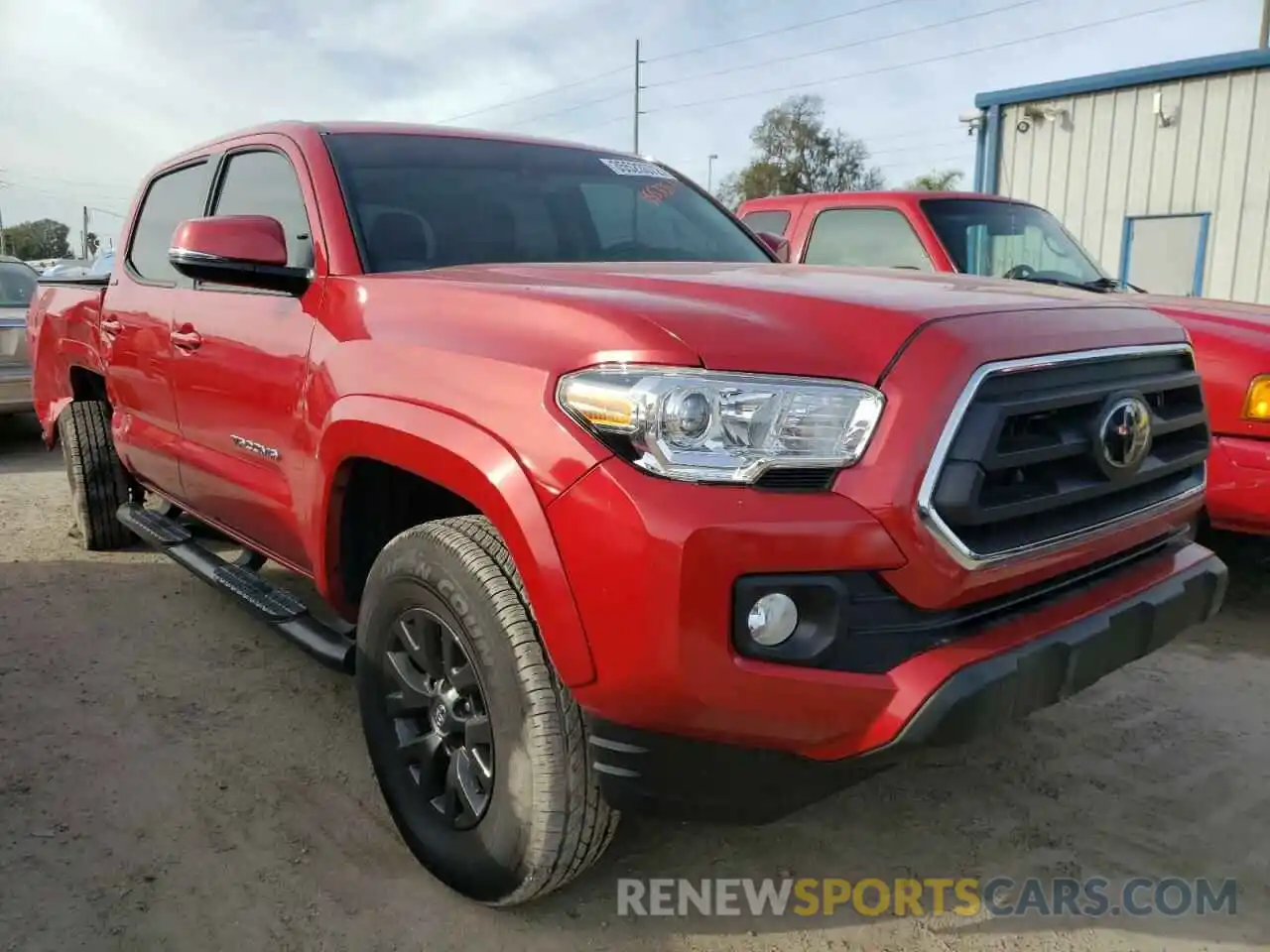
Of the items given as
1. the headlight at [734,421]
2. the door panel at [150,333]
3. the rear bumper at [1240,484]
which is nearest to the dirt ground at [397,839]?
the rear bumper at [1240,484]

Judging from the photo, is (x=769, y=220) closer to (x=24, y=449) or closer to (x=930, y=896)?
(x=930, y=896)

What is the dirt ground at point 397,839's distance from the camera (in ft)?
7.38

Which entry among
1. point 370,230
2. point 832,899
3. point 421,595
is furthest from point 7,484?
point 832,899

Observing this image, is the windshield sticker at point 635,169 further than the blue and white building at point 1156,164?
No

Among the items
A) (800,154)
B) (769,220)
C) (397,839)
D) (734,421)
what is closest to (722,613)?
(734,421)

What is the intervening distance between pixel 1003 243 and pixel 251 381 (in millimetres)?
4179

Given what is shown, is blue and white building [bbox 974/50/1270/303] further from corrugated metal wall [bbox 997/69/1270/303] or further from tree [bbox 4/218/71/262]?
tree [bbox 4/218/71/262]

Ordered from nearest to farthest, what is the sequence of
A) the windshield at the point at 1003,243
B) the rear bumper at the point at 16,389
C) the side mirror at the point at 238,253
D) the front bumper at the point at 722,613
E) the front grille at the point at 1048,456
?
the front bumper at the point at 722,613
the front grille at the point at 1048,456
the side mirror at the point at 238,253
the windshield at the point at 1003,243
the rear bumper at the point at 16,389

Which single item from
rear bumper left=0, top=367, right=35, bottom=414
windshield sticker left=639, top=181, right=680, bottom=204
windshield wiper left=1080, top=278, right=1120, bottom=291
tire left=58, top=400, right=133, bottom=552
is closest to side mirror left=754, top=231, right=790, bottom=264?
windshield sticker left=639, top=181, right=680, bottom=204

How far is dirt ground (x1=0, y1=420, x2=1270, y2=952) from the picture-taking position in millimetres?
2248

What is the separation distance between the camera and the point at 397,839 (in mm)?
2611

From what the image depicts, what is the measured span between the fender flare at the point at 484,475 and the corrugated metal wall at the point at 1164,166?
36.1ft

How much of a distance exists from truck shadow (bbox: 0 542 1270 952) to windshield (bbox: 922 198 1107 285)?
8.14 feet

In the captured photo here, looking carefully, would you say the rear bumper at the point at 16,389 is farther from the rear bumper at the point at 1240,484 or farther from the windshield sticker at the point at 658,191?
the rear bumper at the point at 1240,484
